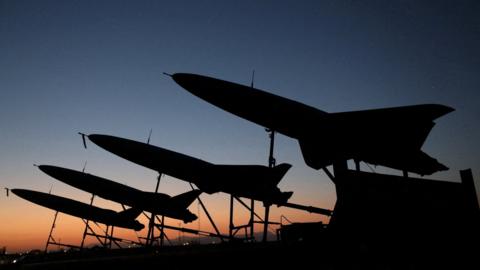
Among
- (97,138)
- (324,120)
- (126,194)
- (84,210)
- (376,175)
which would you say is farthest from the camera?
(84,210)

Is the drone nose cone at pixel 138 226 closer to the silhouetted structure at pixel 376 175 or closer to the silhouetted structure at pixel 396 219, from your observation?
the silhouetted structure at pixel 376 175

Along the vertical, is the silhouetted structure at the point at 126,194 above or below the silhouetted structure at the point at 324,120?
below

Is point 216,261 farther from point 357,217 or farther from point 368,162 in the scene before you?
point 368,162

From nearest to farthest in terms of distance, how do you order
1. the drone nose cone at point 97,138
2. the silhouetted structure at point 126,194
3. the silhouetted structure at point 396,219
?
1. the silhouetted structure at point 396,219
2. the drone nose cone at point 97,138
3. the silhouetted structure at point 126,194

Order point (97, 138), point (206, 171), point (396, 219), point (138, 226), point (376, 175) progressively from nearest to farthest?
point (396, 219) → point (376, 175) → point (206, 171) → point (97, 138) → point (138, 226)

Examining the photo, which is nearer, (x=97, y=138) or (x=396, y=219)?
(x=396, y=219)

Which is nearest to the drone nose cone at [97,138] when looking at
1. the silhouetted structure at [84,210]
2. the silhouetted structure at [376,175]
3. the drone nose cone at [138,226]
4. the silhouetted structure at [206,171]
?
the silhouetted structure at [206,171]

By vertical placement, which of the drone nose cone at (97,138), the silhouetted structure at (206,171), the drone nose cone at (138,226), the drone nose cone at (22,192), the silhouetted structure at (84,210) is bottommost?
the drone nose cone at (138,226)

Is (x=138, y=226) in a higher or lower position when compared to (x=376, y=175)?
lower

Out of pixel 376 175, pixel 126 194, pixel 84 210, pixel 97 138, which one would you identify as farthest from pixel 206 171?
pixel 84 210

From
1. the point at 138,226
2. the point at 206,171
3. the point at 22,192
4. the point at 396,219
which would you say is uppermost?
the point at 206,171

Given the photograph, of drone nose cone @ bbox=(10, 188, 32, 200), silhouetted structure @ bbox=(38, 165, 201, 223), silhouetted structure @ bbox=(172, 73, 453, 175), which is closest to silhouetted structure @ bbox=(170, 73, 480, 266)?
silhouetted structure @ bbox=(172, 73, 453, 175)

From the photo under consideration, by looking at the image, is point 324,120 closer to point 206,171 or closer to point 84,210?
point 206,171

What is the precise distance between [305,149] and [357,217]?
19.0ft
